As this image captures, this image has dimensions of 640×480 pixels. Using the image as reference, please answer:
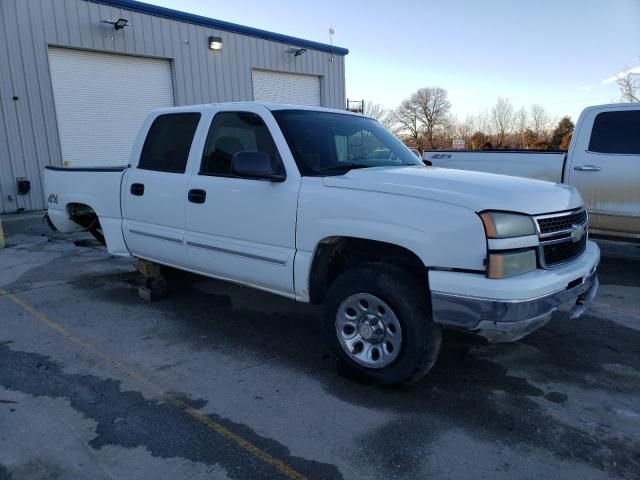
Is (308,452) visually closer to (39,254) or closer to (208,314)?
(208,314)

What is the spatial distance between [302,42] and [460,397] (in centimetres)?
1751

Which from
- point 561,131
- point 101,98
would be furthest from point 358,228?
point 561,131

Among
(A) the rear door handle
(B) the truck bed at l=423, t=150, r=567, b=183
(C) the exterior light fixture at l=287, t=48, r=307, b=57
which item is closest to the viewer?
(A) the rear door handle

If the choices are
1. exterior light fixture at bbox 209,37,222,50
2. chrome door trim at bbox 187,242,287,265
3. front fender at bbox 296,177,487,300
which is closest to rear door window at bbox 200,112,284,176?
chrome door trim at bbox 187,242,287,265

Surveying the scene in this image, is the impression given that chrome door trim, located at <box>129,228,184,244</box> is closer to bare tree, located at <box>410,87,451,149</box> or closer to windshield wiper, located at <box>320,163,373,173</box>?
windshield wiper, located at <box>320,163,373,173</box>

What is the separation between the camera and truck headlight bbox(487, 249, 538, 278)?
9.55 feet

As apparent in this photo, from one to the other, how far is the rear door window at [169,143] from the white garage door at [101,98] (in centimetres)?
954

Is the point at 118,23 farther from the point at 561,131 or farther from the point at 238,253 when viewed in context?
the point at 561,131

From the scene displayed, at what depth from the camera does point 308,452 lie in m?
2.81

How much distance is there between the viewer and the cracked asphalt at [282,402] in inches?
107

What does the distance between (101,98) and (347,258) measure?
41.1 feet

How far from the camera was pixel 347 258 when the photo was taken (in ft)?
12.6

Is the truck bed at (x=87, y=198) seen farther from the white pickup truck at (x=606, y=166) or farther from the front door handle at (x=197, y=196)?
the white pickup truck at (x=606, y=166)

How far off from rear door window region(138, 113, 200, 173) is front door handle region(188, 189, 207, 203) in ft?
1.08
